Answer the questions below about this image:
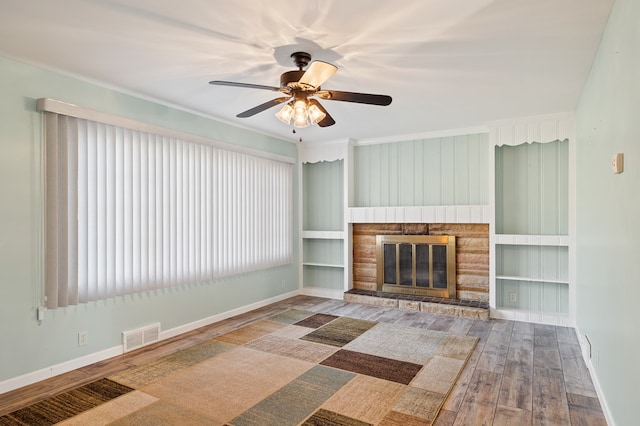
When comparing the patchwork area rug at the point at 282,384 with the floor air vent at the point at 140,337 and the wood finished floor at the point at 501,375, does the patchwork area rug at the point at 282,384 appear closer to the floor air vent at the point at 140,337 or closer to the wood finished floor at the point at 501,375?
the wood finished floor at the point at 501,375

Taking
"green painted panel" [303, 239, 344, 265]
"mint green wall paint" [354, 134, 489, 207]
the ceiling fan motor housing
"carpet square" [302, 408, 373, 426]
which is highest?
the ceiling fan motor housing

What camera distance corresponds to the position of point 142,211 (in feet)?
13.0

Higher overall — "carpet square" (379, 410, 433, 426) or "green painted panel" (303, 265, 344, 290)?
"green painted panel" (303, 265, 344, 290)

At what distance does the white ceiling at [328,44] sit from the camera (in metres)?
2.32

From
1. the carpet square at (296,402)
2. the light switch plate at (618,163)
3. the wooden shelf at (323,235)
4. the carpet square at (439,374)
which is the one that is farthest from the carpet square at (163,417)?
the wooden shelf at (323,235)

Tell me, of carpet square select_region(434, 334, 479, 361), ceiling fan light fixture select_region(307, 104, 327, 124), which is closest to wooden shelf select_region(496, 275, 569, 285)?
carpet square select_region(434, 334, 479, 361)

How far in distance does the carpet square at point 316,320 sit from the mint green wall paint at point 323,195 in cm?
169

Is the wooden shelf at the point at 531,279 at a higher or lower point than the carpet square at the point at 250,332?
higher

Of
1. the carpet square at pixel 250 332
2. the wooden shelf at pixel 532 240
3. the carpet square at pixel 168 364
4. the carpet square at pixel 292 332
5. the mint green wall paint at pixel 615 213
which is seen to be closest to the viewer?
the mint green wall paint at pixel 615 213

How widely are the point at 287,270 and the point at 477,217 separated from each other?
297 centimetres

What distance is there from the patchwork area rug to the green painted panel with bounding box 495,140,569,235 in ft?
5.99

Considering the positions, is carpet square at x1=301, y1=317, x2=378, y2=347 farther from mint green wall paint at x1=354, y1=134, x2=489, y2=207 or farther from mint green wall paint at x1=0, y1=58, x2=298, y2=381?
mint green wall paint at x1=354, y1=134, x2=489, y2=207

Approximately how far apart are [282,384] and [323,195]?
12.5 ft

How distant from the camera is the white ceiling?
2.32m
